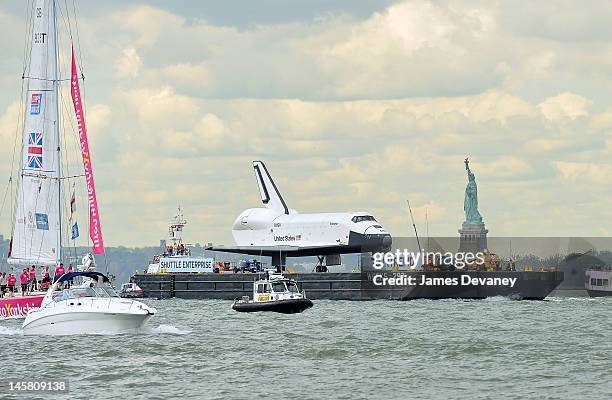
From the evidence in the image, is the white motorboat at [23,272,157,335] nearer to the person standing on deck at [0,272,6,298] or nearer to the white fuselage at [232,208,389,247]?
the person standing on deck at [0,272,6,298]

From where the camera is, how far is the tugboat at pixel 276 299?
225 feet

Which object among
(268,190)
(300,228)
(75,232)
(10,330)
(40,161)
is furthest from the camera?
(268,190)

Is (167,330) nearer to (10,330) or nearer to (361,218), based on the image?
(10,330)

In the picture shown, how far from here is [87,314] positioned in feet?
154

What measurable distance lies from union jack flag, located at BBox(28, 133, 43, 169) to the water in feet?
28.1

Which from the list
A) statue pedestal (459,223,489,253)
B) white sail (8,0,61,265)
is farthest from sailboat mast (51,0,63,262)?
statue pedestal (459,223,489,253)

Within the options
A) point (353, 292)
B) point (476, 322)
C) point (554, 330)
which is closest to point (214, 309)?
point (353, 292)

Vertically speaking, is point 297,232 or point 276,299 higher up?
point 297,232

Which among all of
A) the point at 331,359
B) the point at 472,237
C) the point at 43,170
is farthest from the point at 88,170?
the point at 472,237

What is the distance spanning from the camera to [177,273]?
4075 inches

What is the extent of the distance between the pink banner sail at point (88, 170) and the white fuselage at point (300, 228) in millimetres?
37447

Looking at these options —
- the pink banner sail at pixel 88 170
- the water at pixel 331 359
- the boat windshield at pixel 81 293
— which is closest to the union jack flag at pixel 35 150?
the pink banner sail at pixel 88 170

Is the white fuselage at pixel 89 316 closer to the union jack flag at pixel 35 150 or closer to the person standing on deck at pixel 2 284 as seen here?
the person standing on deck at pixel 2 284

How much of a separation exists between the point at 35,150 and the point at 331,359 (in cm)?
2574
